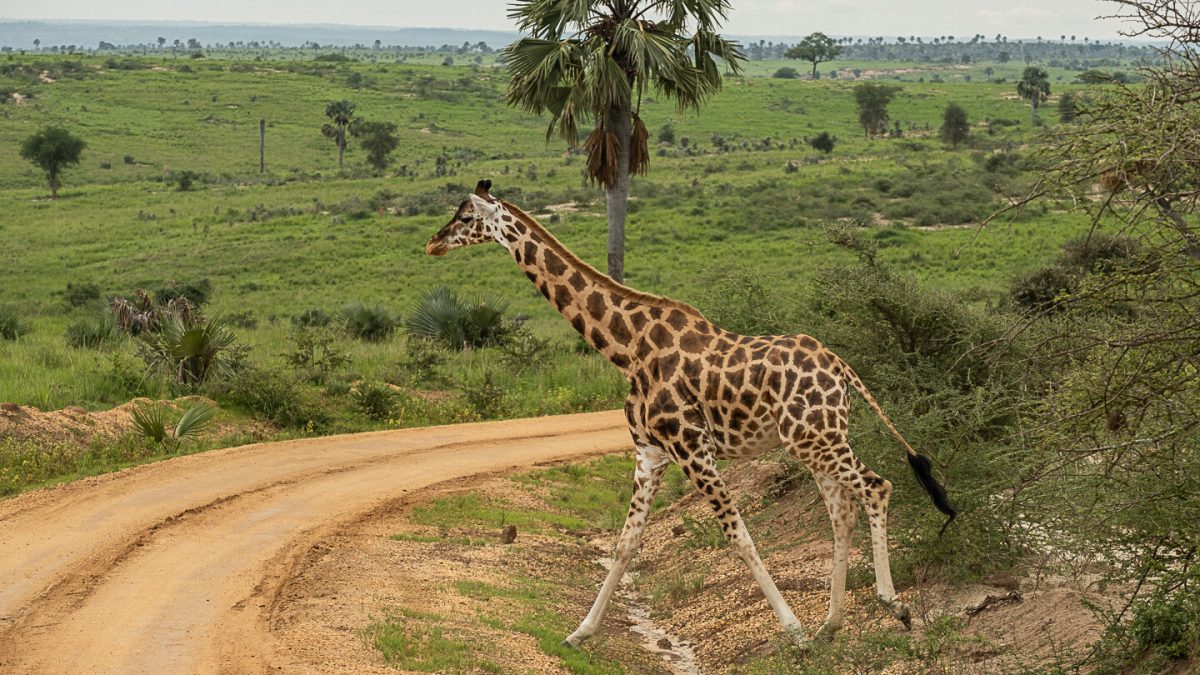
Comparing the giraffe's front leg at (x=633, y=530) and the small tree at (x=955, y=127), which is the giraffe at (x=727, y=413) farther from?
the small tree at (x=955, y=127)

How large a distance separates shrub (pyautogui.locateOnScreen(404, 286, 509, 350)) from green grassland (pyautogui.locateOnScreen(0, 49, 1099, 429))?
3.60 feet

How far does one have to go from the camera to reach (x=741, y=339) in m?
11.3

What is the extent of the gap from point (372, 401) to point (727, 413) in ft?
38.1

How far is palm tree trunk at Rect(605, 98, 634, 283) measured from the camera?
25375 mm

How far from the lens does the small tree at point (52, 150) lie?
2970 inches

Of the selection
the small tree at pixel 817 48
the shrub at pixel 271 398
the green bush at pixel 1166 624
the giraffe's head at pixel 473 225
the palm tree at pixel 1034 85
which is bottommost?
the shrub at pixel 271 398

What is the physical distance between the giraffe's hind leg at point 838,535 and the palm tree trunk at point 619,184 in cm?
1437

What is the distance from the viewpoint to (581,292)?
464 inches

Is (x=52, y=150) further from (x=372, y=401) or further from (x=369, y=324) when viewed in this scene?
(x=372, y=401)

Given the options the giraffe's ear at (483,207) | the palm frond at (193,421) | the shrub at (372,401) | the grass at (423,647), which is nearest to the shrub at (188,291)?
the shrub at (372,401)

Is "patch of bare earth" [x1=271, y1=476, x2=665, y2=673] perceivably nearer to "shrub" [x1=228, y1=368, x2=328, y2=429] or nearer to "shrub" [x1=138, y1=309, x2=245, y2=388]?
"shrub" [x1=228, y1=368, x2=328, y2=429]

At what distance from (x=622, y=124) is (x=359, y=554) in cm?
1401

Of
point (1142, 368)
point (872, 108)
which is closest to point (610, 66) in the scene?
point (1142, 368)

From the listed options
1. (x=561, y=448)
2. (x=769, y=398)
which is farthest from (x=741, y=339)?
(x=561, y=448)
